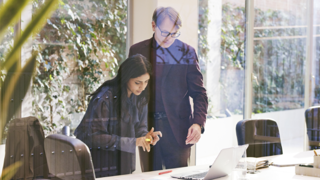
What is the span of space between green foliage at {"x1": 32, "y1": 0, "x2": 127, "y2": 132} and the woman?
0.10 meters

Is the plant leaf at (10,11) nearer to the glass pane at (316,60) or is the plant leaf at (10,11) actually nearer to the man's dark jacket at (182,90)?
the man's dark jacket at (182,90)

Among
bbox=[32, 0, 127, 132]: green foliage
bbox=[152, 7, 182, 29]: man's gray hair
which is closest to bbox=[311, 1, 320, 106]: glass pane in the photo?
bbox=[152, 7, 182, 29]: man's gray hair

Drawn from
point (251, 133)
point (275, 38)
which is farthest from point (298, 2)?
point (251, 133)

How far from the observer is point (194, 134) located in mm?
3426

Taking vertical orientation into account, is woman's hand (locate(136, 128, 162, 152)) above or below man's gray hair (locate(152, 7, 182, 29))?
below

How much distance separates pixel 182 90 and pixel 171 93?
0.12 m

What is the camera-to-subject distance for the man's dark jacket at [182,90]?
321cm

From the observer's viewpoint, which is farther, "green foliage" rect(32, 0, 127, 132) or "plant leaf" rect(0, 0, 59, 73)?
"green foliage" rect(32, 0, 127, 132)

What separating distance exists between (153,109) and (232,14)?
176cm

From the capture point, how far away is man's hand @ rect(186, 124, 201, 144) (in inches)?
134

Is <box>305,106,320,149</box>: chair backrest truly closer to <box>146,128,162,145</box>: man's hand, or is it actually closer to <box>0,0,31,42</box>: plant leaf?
<box>146,128,162,145</box>: man's hand

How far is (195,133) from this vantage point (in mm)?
3434

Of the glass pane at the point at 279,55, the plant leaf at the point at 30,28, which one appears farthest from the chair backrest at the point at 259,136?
the plant leaf at the point at 30,28

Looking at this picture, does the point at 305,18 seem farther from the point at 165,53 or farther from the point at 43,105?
the point at 43,105
